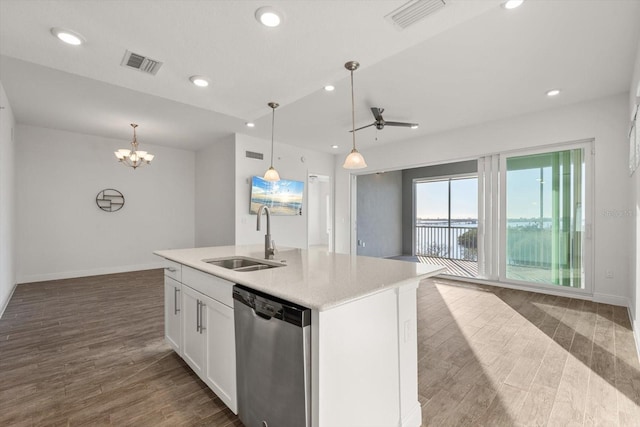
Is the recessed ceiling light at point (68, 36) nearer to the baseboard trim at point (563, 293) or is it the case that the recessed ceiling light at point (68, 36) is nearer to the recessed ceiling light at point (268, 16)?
the recessed ceiling light at point (268, 16)

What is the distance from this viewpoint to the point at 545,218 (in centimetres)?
444

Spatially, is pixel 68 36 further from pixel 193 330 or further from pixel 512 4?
pixel 512 4

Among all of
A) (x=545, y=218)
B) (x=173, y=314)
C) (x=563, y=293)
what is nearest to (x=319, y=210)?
(x=545, y=218)

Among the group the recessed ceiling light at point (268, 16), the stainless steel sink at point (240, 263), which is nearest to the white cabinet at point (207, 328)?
the stainless steel sink at point (240, 263)

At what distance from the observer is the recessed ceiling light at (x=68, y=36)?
218 cm

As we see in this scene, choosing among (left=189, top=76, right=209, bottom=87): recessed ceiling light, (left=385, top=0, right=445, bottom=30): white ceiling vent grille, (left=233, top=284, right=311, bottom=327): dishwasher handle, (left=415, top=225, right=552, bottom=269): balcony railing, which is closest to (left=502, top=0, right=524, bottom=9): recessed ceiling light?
(left=385, top=0, right=445, bottom=30): white ceiling vent grille

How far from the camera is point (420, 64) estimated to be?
3020 mm

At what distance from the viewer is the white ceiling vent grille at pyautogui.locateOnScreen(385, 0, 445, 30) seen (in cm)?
191

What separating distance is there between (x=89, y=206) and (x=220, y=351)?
5761mm

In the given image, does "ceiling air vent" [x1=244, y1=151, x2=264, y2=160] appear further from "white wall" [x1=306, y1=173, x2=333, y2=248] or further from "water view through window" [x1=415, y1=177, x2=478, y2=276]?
"water view through window" [x1=415, y1=177, x2=478, y2=276]

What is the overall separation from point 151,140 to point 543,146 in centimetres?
718

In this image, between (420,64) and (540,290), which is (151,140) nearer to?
(420,64)

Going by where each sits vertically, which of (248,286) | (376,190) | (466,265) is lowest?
(466,265)

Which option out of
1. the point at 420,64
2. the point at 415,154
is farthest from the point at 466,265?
the point at 420,64
